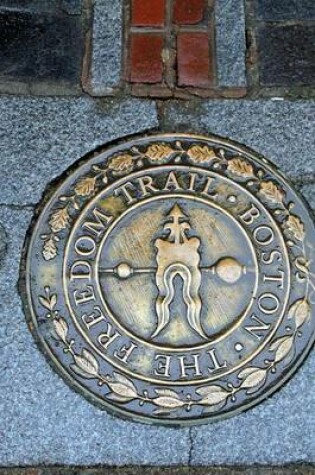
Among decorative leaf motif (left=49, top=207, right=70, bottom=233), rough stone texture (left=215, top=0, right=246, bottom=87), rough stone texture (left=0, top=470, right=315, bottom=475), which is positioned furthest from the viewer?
rough stone texture (left=215, top=0, right=246, bottom=87)

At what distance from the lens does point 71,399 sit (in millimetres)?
2164

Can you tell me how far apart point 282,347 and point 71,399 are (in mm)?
604

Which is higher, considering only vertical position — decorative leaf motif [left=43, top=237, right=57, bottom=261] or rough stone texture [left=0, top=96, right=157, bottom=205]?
rough stone texture [left=0, top=96, right=157, bottom=205]

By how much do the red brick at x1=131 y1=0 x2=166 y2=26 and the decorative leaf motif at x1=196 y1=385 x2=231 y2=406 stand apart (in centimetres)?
109

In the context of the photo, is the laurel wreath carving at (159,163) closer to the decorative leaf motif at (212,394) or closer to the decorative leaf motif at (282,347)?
the decorative leaf motif at (282,347)

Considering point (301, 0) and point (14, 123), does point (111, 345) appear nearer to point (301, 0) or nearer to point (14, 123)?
point (14, 123)

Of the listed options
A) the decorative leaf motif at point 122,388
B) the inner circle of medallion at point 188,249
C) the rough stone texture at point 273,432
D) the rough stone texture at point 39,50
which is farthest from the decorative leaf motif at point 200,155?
the decorative leaf motif at point 122,388

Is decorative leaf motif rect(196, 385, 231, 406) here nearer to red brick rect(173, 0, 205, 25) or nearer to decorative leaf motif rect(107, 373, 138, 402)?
decorative leaf motif rect(107, 373, 138, 402)

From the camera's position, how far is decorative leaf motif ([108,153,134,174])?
228cm

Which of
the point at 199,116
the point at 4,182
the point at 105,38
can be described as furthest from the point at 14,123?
the point at 199,116

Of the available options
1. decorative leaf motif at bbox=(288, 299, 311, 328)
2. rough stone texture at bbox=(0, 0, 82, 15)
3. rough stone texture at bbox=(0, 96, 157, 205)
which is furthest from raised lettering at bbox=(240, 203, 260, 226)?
rough stone texture at bbox=(0, 0, 82, 15)

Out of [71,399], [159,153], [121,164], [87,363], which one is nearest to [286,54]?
[159,153]

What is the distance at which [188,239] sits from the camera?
2.23m

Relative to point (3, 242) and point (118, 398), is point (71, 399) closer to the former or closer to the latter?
point (118, 398)
